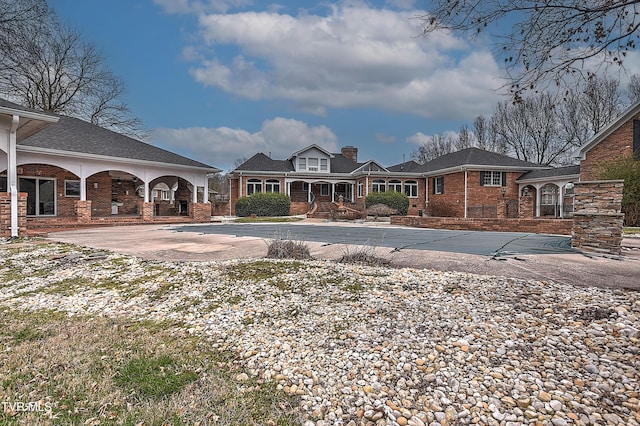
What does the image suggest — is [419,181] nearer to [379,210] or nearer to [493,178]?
[493,178]

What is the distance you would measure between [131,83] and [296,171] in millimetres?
14043

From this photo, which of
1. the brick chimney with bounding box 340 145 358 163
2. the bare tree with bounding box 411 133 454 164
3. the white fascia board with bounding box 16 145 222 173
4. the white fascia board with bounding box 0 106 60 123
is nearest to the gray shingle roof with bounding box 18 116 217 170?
the white fascia board with bounding box 16 145 222 173

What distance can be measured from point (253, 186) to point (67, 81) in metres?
14.5

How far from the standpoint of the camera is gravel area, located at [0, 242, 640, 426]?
2.02 metres

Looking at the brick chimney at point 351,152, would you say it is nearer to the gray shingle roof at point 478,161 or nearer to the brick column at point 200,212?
the gray shingle roof at point 478,161

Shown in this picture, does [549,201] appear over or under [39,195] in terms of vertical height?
over

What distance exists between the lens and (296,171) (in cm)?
2739

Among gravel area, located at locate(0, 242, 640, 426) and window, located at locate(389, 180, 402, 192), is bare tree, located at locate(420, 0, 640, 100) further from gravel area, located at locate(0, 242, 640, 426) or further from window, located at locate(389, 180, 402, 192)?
window, located at locate(389, 180, 402, 192)

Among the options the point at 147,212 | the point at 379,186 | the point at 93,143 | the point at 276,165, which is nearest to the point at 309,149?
the point at 276,165

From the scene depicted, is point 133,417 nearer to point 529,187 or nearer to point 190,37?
point 190,37

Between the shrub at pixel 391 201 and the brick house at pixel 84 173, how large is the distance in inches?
420

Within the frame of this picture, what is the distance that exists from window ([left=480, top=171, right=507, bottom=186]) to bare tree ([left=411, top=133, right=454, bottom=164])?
68.3 ft

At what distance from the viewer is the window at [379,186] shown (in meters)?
26.4

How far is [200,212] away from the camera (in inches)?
695
